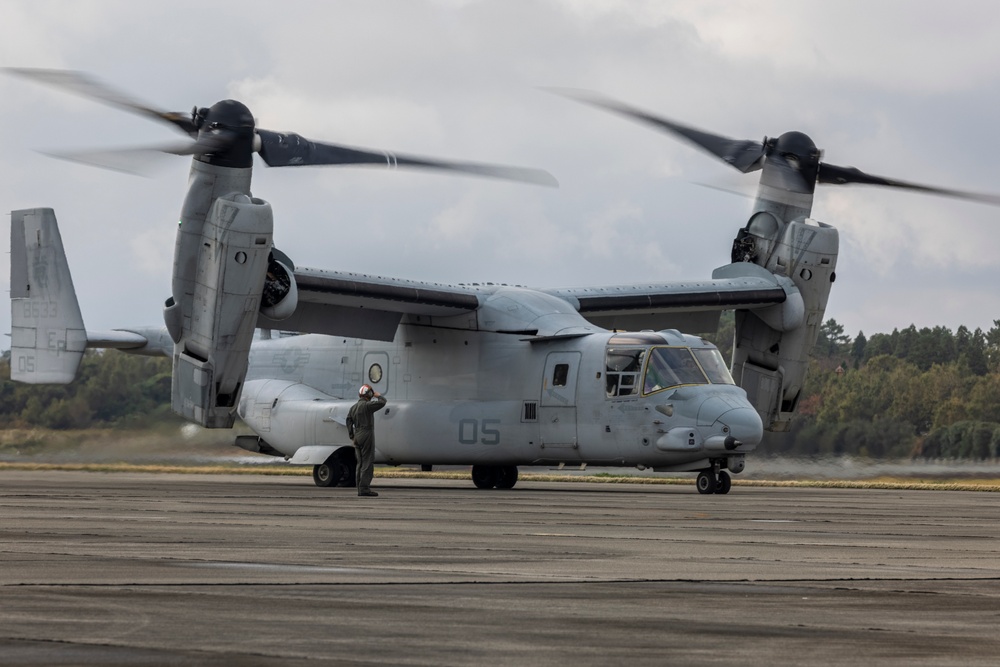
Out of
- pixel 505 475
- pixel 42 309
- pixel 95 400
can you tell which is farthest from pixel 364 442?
pixel 95 400

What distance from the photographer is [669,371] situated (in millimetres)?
21328

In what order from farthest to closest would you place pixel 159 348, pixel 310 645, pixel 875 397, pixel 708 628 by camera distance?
pixel 875 397 → pixel 159 348 → pixel 708 628 → pixel 310 645

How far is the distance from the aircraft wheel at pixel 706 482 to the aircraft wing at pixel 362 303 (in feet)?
15.7

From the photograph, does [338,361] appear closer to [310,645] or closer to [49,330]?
[49,330]

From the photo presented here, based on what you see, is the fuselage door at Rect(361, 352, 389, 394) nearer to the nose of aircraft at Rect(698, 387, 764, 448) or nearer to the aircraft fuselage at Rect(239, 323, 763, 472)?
the aircraft fuselage at Rect(239, 323, 763, 472)

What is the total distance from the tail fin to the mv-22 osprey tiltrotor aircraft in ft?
0.09

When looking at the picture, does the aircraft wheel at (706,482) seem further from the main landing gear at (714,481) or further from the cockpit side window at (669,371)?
the cockpit side window at (669,371)

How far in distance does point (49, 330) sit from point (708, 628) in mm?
21012

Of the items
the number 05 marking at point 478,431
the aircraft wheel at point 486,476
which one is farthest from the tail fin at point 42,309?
the aircraft wheel at point 486,476

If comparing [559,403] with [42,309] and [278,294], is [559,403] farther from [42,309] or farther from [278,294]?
[42,309]

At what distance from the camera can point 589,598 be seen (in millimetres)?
6418

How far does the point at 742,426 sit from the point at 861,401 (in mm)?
9613

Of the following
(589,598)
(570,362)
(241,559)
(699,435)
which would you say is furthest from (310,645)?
(570,362)

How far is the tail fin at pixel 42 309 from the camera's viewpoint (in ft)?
80.9
